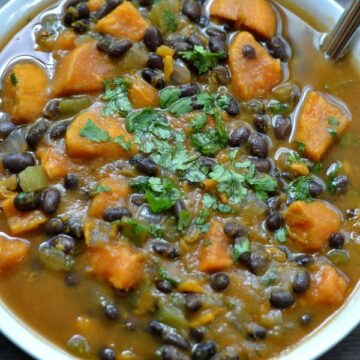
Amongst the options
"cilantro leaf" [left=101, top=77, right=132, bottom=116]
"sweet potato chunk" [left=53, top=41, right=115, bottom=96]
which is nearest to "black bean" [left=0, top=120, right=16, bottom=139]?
"sweet potato chunk" [left=53, top=41, right=115, bottom=96]

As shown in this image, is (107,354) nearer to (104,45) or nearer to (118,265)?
(118,265)

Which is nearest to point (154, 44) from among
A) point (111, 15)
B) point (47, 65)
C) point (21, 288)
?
point (111, 15)

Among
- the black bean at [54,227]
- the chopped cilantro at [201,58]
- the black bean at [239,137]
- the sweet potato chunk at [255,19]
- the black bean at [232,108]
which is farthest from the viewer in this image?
the sweet potato chunk at [255,19]

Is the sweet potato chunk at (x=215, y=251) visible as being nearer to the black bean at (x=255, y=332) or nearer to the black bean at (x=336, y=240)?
the black bean at (x=255, y=332)

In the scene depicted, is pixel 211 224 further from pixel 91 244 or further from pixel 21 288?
pixel 21 288

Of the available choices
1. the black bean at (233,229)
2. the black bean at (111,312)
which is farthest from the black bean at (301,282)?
the black bean at (111,312)

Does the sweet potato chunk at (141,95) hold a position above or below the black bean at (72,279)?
above

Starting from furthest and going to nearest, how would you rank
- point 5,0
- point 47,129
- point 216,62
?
1. point 5,0
2. point 216,62
3. point 47,129
